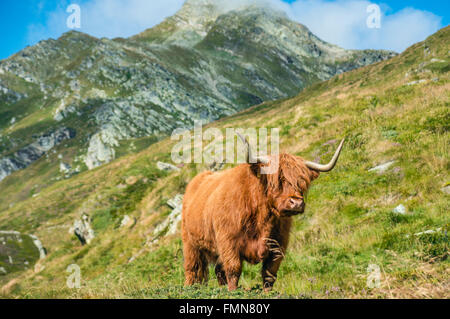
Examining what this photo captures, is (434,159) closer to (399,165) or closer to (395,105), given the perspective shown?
(399,165)

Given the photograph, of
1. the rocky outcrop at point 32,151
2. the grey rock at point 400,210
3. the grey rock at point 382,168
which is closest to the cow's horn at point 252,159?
the grey rock at point 400,210

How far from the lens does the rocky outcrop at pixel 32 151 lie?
458 feet

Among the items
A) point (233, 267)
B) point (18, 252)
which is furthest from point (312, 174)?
point (18, 252)

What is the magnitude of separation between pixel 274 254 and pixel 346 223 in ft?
11.6

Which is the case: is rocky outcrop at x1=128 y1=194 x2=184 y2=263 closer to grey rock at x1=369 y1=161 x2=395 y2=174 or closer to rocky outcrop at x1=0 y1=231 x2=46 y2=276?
grey rock at x1=369 y1=161 x2=395 y2=174

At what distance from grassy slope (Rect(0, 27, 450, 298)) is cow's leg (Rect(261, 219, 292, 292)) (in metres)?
0.36

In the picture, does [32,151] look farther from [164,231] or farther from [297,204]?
[297,204]

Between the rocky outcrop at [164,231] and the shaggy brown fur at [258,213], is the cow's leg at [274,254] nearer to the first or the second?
the shaggy brown fur at [258,213]

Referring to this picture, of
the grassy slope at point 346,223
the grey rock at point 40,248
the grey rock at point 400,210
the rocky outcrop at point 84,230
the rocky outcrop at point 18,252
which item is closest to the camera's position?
the grassy slope at point 346,223

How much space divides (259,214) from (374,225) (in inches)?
134

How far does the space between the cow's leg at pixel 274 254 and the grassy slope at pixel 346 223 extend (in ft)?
Answer: 1.17

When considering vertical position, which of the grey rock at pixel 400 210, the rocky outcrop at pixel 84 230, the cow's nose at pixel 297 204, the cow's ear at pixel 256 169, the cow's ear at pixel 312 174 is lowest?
the rocky outcrop at pixel 84 230

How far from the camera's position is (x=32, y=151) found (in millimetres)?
145625

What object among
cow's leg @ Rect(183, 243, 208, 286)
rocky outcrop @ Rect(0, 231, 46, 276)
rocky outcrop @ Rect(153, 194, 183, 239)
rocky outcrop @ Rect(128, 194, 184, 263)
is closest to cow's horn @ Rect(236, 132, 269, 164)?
cow's leg @ Rect(183, 243, 208, 286)
